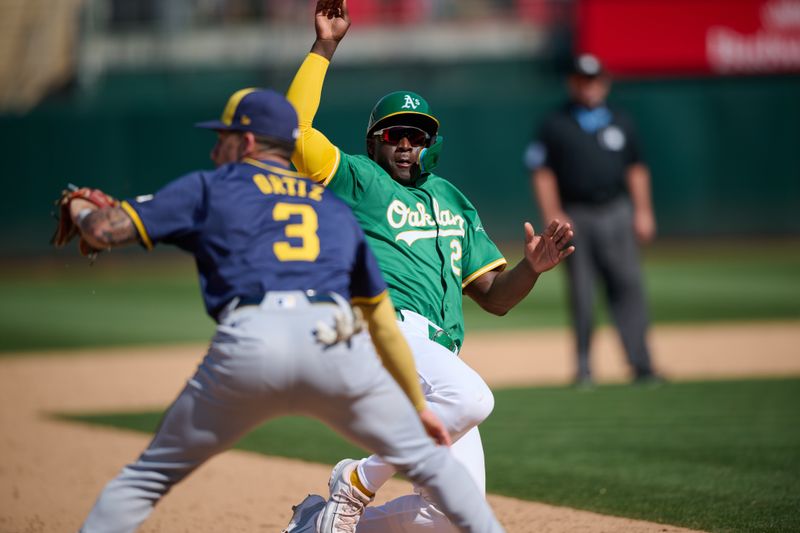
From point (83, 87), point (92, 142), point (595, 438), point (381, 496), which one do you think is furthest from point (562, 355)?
point (83, 87)

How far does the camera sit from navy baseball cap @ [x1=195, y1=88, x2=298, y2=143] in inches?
139

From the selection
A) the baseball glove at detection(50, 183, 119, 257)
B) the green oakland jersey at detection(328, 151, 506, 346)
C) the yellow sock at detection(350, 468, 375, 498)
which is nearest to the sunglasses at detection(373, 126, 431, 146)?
the green oakland jersey at detection(328, 151, 506, 346)

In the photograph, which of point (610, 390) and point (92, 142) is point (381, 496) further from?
point (92, 142)

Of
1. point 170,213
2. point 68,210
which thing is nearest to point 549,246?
point 170,213

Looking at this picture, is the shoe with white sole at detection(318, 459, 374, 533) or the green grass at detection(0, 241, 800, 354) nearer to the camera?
the shoe with white sole at detection(318, 459, 374, 533)

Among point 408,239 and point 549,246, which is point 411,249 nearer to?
point 408,239

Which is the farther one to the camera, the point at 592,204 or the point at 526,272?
the point at 592,204

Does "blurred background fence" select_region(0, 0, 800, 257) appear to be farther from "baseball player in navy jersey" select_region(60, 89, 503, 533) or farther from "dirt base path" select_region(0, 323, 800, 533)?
"baseball player in navy jersey" select_region(60, 89, 503, 533)

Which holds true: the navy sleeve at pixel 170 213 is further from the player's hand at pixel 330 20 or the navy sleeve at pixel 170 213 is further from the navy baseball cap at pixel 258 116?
the player's hand at pixel 330 20

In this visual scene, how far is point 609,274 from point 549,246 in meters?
4.89

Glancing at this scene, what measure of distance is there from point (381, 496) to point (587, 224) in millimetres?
3915

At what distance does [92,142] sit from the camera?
2133 centimetres

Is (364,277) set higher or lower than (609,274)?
higher

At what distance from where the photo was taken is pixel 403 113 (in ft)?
15.0
